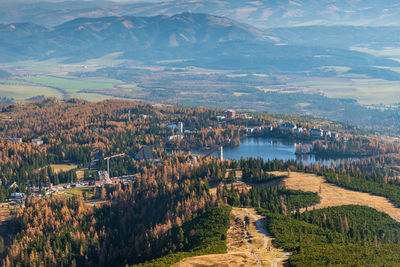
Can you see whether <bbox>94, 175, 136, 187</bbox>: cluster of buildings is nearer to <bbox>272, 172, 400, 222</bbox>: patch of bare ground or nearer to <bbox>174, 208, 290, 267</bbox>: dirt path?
<bbox>272, 172, 400, 222</bbox>: patch of bare ground

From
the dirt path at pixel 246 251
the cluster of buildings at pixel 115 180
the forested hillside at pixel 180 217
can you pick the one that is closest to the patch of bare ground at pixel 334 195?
the forested hillside at pixel 180 217

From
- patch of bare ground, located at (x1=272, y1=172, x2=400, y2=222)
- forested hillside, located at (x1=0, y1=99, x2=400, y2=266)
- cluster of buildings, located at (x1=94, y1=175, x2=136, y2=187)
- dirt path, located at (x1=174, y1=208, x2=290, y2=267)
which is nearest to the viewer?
dirt path, located at (x1=174, y1=208, x2=290, y2=267)

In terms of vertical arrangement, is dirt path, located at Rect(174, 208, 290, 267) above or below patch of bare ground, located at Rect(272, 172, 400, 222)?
below

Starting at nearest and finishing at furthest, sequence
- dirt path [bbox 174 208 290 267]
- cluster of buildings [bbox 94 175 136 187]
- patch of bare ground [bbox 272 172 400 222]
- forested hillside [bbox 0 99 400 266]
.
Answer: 1. dirt path [bbox 174 208 290 267]
2. forested hillside [bbox 0 99 400 266]
3. patch of bare ground [bbox 272 172 400 222]
4. cluster of buildings [bbox 94 175 136 187]

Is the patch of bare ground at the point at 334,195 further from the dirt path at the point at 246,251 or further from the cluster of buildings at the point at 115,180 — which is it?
the cluster of buildings at the point at 115,180

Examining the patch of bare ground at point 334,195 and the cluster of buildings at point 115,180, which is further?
the cluster of buildings at point 115,180

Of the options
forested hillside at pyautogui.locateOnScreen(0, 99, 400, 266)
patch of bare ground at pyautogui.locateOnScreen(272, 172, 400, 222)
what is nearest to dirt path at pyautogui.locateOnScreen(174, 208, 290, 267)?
forested hillside at pyautogui.locateOnScreen(0, 99, 400, 266)

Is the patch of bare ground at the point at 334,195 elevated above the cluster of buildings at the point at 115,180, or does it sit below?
above
